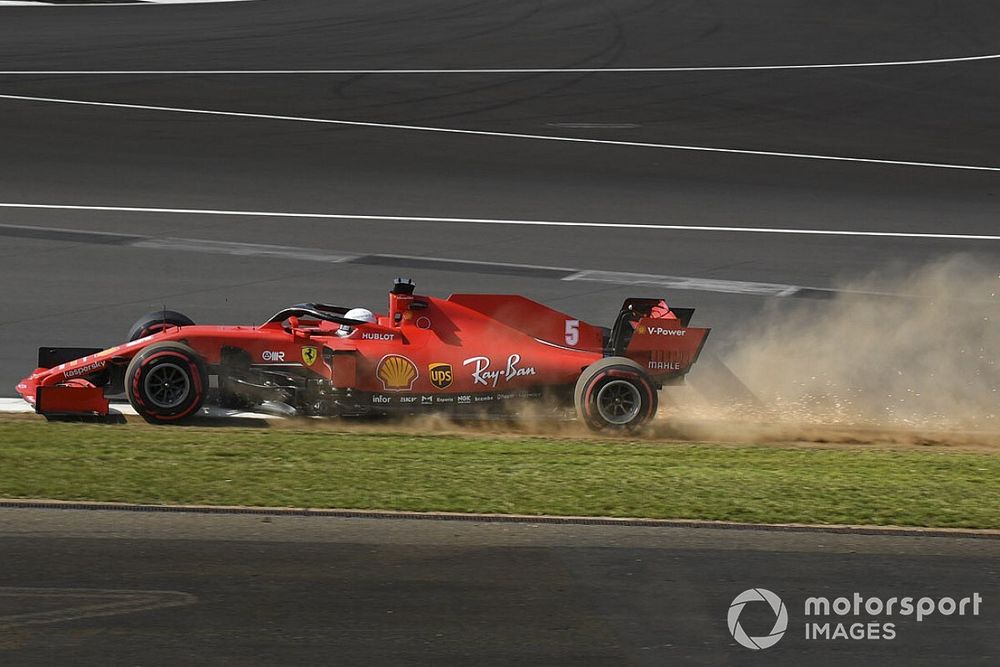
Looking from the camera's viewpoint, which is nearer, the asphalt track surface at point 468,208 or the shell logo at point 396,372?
the asphalt track surface at point 468,208

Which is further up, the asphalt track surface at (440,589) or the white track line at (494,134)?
the white track line at (494,134)

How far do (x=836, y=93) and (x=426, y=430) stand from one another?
2413 centimetres

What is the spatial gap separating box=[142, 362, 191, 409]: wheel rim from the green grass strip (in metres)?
0.24

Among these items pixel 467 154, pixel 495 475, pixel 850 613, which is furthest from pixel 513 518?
pixel 467 154

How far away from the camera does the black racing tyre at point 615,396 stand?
12.4 metres

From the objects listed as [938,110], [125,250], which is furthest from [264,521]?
[938,110]

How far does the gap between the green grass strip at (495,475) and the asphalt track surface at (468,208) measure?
1.62 ft

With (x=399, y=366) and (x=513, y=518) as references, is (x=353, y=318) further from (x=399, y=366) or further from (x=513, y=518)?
(x=513, y=518)

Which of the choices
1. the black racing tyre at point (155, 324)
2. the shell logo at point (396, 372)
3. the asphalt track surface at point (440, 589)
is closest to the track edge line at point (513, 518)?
the asphalt track surface at point (440, 589)

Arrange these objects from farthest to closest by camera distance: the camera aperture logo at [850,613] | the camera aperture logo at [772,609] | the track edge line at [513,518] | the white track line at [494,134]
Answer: the white track line at [494,134] < the track edge line at [513,518] < the camera aperture logo at [850,613] < the camera aperture logo at [772,609]

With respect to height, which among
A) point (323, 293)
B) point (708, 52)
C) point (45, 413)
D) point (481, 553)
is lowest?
point (481, 553)

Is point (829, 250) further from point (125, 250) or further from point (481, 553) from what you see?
point (481, 553)

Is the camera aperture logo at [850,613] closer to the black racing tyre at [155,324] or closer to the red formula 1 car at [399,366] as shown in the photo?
the red formula 1 car at [399,366]

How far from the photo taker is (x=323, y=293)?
677 inches
